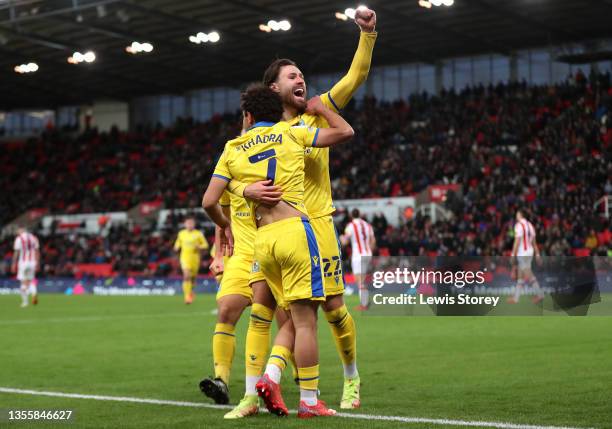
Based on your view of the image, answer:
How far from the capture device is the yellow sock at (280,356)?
6652 millimetres

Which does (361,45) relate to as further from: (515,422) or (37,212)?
(37,212)

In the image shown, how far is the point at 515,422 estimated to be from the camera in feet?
19.9

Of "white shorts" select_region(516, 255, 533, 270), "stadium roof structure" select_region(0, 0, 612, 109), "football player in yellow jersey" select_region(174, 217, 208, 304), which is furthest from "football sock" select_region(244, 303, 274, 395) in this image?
"stadium roof structure" select_region(0, 0, 612, 109)

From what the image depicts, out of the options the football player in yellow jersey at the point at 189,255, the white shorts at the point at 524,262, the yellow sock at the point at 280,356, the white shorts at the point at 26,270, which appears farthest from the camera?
the white shorts at the point at 26,270

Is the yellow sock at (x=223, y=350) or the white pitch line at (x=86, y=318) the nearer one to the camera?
the yellow sock at (x=223, y=350)

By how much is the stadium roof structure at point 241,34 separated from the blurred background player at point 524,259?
1355 centimetres

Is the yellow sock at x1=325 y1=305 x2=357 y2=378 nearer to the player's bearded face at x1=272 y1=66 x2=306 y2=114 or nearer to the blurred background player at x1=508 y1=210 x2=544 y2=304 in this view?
the player's bearded face at x1=272 y1=66 x2=306 y2=114

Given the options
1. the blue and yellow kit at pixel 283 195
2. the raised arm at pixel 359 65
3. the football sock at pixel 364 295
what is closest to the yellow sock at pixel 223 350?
the blue and yellow kit at pixel 283 195

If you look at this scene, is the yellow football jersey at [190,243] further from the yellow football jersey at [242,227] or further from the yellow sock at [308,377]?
the yellow sock at [308,377]

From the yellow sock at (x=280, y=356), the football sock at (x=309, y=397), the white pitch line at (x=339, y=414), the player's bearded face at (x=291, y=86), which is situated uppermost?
the player's bearded face at (x=291, y=86)

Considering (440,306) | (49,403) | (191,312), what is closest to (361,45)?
(49,403)

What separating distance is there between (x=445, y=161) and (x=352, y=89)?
29.5 m

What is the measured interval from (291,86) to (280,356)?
6.19 ft

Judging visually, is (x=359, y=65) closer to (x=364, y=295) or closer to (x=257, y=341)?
(x=257, y=341)
